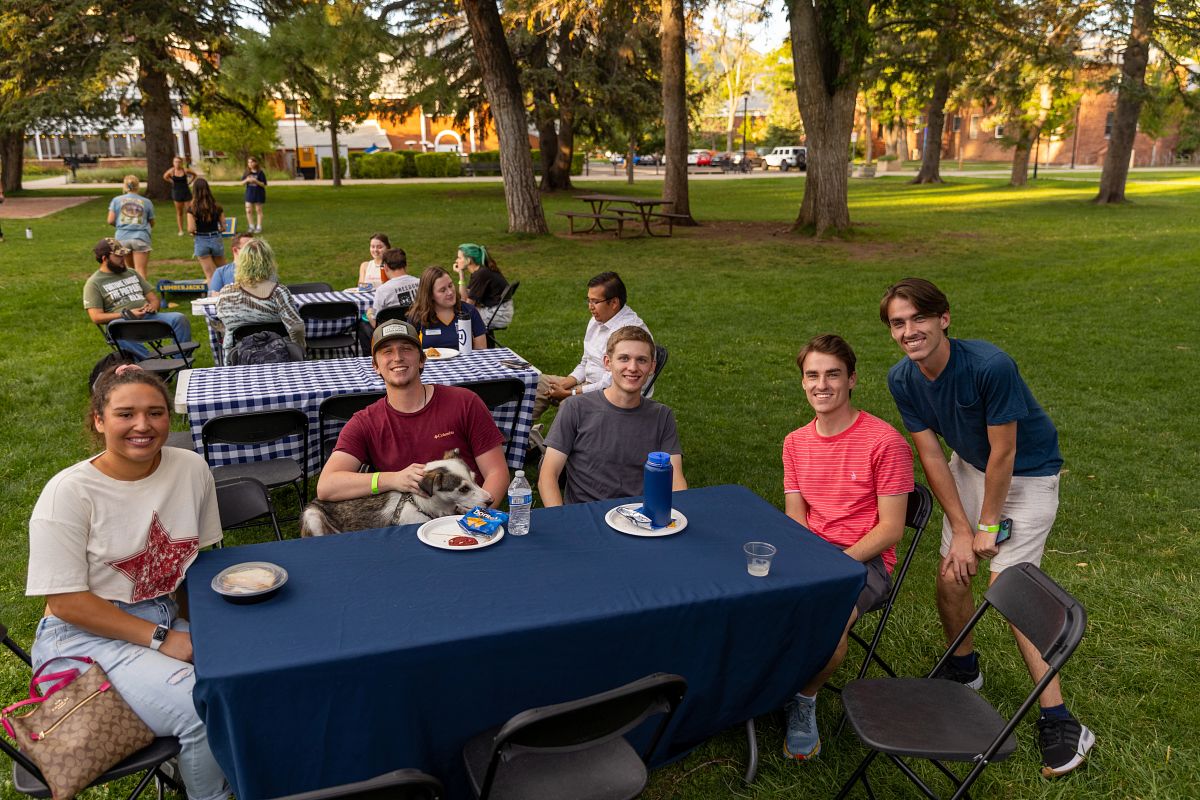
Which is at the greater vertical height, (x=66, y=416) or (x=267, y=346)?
(x=267, y=346)

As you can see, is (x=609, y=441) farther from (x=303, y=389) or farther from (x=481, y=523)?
(x=303, y=389)

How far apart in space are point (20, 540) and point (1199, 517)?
686 cm

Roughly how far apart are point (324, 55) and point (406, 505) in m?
19.9

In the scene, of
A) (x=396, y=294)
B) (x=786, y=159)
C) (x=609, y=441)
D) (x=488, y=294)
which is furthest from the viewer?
(x=786, y=159)

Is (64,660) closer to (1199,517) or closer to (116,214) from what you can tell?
(1199,517)

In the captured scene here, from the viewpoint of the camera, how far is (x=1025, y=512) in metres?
3.18

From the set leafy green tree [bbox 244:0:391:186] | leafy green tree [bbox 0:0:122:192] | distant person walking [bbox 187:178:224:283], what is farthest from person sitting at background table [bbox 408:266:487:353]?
leafy green tree [bbox 0:0:122:192]

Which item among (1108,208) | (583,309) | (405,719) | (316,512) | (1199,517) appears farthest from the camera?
(1108,208)

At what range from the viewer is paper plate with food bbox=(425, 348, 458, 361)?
214 inches

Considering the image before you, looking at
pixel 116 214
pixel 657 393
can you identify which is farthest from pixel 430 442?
pixel 116 214

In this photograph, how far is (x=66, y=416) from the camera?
6.68m

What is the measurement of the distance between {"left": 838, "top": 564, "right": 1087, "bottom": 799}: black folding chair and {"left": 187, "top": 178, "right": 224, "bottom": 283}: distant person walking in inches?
467

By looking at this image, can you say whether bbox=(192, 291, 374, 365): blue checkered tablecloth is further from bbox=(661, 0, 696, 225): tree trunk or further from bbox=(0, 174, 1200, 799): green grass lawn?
bbox=(661, 0, 696, 225): tree trunk

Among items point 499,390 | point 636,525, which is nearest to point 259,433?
point 499,390
